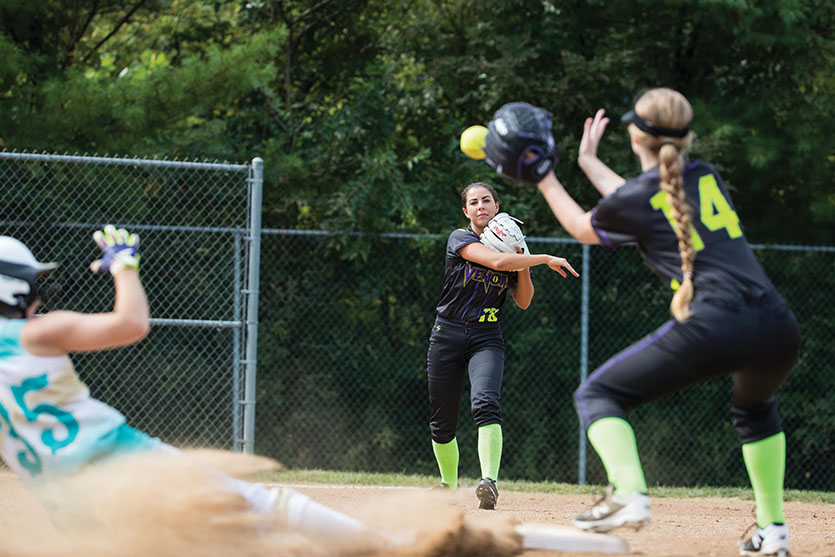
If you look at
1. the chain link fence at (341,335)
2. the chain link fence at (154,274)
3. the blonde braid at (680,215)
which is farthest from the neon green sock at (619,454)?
the chain link fence at (154,274)

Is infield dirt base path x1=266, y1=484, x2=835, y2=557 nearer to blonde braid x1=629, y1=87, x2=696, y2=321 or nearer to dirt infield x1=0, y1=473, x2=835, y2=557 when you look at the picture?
dirt infield x1=0, y1=473, x2=835, y2=557

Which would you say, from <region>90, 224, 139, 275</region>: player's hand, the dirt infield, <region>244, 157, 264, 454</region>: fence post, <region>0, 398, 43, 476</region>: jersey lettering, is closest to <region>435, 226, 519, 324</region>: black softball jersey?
the dirt infield

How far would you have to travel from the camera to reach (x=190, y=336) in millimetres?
9664

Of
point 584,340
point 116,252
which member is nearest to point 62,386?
point 116,252

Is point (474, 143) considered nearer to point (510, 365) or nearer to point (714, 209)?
point (714, 209)

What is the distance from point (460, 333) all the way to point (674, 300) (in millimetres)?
2657

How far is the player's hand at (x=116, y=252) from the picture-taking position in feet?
11.5

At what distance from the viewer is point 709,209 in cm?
385

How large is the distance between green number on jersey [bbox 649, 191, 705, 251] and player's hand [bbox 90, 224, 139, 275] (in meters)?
1.97

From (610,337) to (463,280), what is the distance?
4799mm

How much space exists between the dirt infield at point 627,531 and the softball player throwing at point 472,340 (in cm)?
45

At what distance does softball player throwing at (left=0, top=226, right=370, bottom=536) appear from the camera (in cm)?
343

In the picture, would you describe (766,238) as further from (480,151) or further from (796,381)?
(480,151)

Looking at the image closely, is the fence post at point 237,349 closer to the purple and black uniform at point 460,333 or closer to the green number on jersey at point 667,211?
the purple and black uniform at point 460,333
